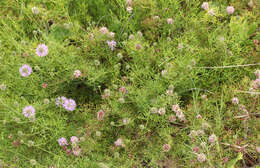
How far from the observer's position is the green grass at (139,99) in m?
1.92

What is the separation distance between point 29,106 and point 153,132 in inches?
41.9

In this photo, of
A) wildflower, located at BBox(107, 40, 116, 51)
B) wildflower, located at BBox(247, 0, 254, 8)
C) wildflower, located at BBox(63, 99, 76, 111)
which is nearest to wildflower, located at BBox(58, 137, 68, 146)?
wildflower, located at BBox(63, 99, 76, 111)

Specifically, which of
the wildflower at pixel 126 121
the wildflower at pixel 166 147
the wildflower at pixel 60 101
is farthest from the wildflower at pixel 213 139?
the wildflower at pixel 60 101

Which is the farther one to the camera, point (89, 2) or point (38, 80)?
point (89, 2)

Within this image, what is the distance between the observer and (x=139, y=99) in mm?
1990

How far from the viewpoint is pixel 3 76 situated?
2.20m

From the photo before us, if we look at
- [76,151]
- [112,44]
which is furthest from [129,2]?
[76,151]

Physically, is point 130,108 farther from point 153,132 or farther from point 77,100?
point 77,100

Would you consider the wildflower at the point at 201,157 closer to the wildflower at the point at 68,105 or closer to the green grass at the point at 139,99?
the green grass at the point at 139,99

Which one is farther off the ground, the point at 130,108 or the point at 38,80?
the point at 38,80

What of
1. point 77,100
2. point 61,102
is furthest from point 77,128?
point 77,100

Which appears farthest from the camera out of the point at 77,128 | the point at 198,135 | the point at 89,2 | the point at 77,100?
the point at 89,2

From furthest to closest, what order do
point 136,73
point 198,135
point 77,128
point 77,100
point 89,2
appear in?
point 89,2 < point 77,100 < point 136,73 < point 77,128 < point 198,135

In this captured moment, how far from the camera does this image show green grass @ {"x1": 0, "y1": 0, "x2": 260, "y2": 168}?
1918 millimetres
